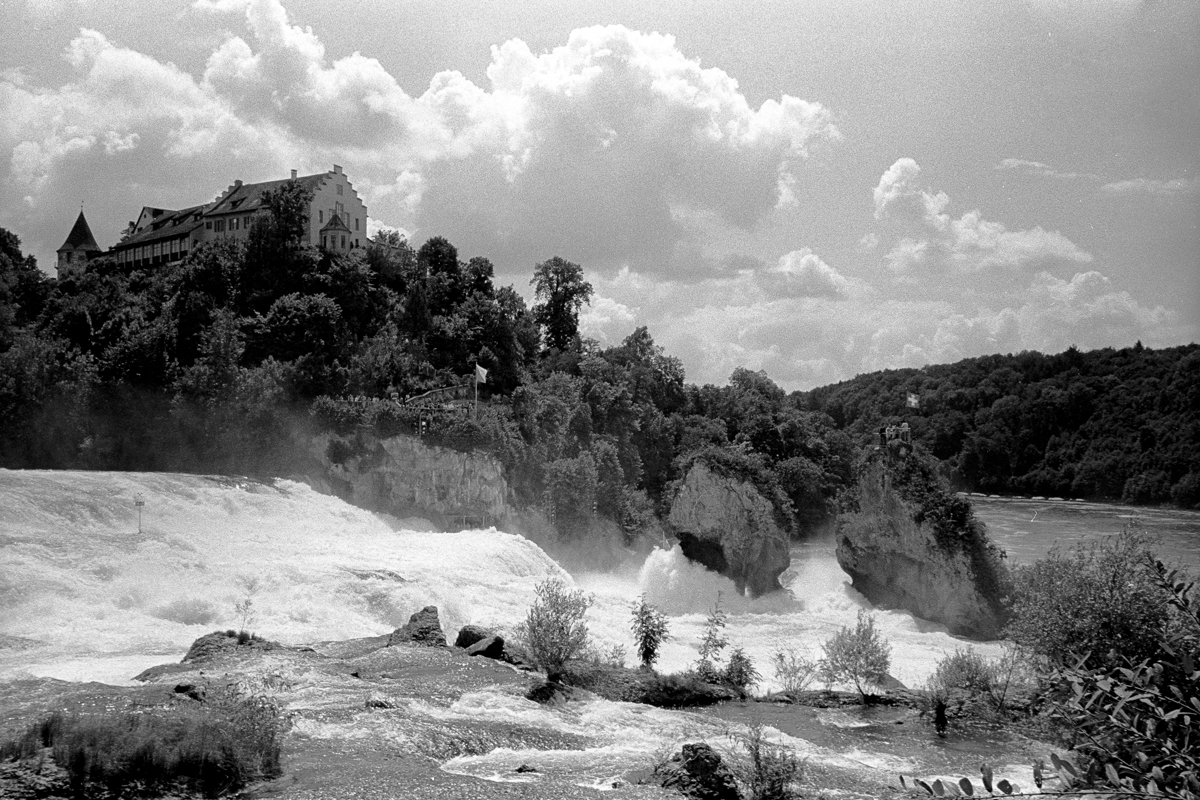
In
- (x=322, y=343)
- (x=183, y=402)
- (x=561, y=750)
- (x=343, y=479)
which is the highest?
(x=322, y=343)

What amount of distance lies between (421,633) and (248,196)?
165 feet

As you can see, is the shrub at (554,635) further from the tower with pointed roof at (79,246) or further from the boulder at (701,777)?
the tower with pointed roof at (79,246)

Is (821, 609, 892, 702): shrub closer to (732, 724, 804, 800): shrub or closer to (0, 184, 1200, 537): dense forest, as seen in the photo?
(732, 724, 804, 800): shrub

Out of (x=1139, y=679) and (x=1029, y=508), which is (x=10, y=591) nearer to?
(x=1139, y=679)

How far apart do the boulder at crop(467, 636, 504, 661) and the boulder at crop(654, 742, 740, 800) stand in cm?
819

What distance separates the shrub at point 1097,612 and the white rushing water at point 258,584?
6177mm

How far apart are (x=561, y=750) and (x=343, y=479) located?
1189 inches

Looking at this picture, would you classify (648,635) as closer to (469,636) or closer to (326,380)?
(469,636)

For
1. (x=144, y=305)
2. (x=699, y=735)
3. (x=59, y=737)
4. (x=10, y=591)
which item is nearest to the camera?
(x=59, y=737)

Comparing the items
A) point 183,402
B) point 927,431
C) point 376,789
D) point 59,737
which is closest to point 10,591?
point 59,737

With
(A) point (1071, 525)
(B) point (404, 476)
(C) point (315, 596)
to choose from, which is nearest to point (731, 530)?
(B) point (404, 476)

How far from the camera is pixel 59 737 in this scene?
12.3m

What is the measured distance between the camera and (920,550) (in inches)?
1293

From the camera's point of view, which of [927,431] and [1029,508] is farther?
[927,431]
